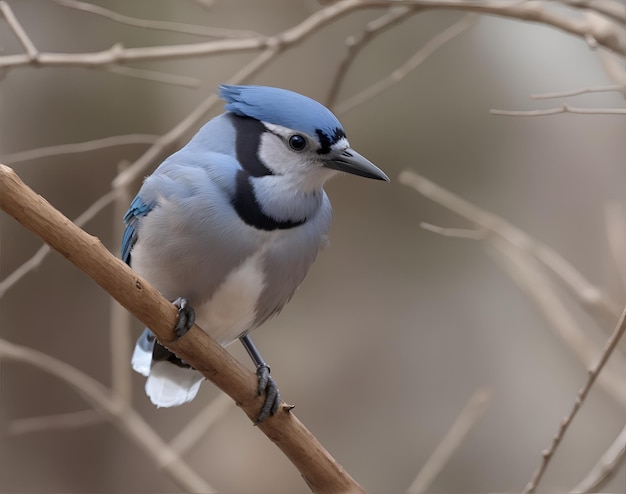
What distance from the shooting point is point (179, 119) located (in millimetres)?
3801

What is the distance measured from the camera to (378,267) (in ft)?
14.3

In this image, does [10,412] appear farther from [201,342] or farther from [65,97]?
[201,342]

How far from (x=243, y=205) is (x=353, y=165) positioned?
0.75 ft

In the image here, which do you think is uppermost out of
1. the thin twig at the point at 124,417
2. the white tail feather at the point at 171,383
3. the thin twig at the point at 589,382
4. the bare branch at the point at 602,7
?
the bare branch at the point at 602,7

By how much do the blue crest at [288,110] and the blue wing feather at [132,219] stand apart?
0.93ft

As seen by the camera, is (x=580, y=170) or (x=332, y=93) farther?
(x=580, y=170)

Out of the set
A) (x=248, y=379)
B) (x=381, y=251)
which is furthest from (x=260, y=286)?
(x=381, y=251)

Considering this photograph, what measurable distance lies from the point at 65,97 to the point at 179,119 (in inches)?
19.2

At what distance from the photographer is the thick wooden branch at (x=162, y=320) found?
1312 millimetres

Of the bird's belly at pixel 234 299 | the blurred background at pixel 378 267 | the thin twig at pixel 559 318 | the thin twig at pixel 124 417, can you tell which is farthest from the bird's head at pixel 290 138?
Answer: the blurred background at pixel 378 267

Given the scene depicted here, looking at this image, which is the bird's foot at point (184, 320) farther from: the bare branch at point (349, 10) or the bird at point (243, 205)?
the bare branch at point (349, 10)

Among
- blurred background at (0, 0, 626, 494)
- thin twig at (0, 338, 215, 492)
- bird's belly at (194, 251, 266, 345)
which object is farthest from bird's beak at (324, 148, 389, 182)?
blurred background at (0, 0, 626, 494)

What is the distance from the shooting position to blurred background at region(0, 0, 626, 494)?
11.9 feet

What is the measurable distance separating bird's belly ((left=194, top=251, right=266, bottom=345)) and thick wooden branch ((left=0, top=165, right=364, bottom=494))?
16 centimetres
